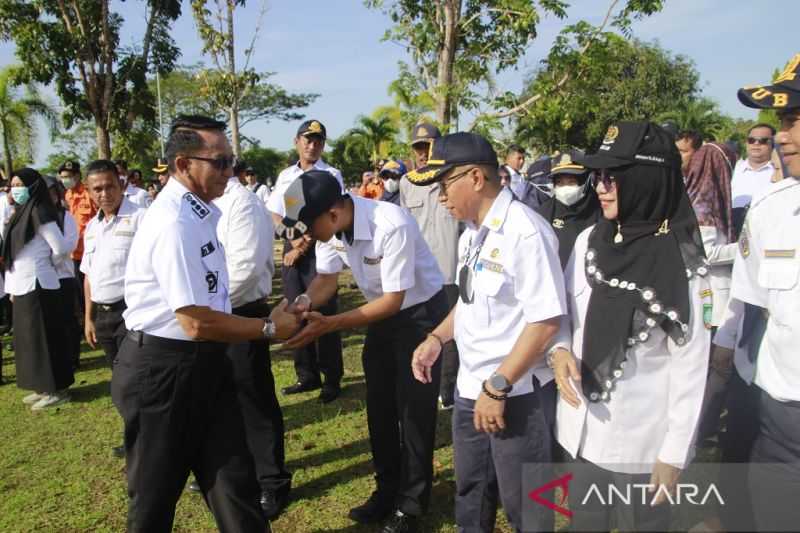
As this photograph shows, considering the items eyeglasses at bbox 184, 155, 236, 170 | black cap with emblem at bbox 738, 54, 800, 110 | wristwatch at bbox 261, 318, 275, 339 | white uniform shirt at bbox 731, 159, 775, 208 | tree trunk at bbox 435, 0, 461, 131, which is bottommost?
wristwatch at bbox 261, 318, 275, 339

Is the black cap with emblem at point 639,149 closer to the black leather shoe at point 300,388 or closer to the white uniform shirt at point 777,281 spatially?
the white uniform shirt at point 777,281

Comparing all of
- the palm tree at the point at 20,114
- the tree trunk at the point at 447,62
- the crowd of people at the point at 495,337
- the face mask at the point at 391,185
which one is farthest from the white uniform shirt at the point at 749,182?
the palm tree at the point at 20,114

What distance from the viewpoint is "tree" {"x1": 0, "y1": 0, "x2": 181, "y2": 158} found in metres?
16.1

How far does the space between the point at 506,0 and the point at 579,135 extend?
89.0 feet

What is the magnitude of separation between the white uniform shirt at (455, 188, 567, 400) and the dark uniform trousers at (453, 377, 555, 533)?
0.07 m

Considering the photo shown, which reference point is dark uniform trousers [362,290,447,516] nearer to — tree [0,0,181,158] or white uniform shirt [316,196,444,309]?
white uniform shirt [316,196,444,309]

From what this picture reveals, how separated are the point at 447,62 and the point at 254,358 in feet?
29.8

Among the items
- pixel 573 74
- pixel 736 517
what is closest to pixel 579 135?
pixel 573 74

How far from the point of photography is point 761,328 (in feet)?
7.25

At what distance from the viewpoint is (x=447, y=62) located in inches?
444

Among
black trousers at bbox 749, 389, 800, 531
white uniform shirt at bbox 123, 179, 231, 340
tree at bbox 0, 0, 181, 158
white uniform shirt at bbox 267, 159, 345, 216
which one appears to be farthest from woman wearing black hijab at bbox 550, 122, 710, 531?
tree at bbox 0, 0, 181, 158

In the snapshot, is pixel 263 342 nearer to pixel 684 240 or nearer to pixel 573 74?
pixel 684 240

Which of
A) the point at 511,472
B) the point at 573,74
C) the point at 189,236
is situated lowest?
the point at 511,472

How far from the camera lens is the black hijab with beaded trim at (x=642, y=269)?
6.18ft
